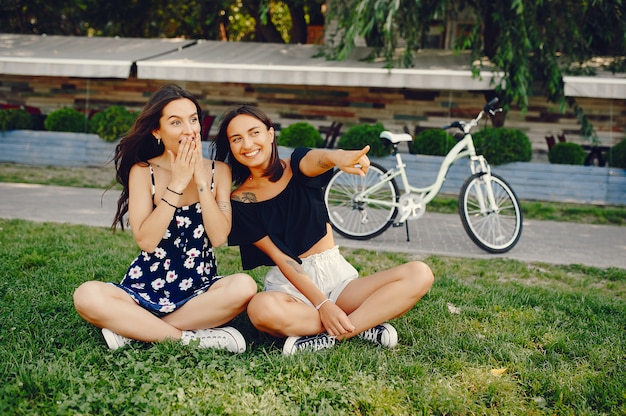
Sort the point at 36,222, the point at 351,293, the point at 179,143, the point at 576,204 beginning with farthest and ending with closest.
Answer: the point at 576,204 < the point at 36,222 < the point at 351,293 < the point at 179,143

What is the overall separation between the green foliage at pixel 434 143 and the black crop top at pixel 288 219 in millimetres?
7391

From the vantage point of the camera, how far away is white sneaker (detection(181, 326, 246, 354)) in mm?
3396

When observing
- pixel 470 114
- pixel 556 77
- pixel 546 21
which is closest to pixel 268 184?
pixel 556 77

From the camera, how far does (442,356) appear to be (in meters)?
3.48

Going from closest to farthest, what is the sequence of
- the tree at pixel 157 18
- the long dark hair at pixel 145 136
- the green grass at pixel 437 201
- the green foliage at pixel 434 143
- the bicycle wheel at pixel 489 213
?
1. the long dark hair at pixel 145 136
2. the bicycle wheel at pixel 489 213
3. the green grass at pixel 437 201
4. the green foliage at pixel 434 143
5. the tree at pixel 157 18

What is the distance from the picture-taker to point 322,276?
3721 mm

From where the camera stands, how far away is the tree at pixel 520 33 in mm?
10320

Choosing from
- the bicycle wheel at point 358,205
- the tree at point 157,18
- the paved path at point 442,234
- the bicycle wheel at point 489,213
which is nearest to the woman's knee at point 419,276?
the paved path at point 442,234

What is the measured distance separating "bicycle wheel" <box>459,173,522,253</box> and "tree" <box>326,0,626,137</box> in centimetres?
418

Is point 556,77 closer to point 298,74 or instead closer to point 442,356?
point 298,74

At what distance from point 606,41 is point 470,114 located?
9.28 feet

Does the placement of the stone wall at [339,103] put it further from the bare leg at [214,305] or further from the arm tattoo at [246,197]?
the bare leg at [214,305]

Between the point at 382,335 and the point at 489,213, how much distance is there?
3.25 metres

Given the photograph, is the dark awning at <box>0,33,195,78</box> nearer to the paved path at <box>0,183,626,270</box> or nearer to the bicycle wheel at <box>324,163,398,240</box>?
the paved path at <box>0,183,626,270</box>
